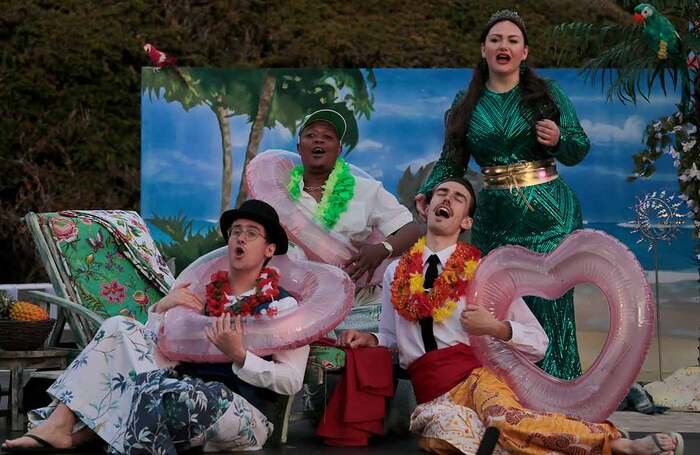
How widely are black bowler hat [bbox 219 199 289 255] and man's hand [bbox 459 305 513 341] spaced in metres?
0.80

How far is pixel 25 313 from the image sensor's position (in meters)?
6.28

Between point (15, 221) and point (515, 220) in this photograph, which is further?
point (15, 221)

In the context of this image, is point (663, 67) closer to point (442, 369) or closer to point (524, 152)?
point (524, 152)

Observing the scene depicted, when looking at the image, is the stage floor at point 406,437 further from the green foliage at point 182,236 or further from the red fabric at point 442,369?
the green foliage at point 182,236

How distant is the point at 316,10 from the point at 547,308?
7051mm

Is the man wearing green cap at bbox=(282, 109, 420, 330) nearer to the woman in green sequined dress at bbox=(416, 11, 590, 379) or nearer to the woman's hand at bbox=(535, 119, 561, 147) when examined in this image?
the woman in green sequined dress at bbox=(416, 11, 590, 379)

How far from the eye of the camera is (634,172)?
333 inches

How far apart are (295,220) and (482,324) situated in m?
1.51

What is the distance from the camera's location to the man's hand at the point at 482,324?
16.9 feet

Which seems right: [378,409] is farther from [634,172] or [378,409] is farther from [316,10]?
[316,10]

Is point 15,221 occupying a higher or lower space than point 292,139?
lower

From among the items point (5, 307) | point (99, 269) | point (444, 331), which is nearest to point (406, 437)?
point (444, 331)

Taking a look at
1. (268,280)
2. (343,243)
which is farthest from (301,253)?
(268,280)

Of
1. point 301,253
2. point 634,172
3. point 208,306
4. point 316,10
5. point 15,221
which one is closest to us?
point 208,306
